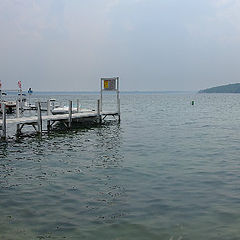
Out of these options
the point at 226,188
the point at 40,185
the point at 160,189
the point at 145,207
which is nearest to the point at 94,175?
the point at 40,185

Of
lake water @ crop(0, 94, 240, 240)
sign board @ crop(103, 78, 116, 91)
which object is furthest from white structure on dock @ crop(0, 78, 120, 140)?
lake water @ crop(0, 94, 240, 240)

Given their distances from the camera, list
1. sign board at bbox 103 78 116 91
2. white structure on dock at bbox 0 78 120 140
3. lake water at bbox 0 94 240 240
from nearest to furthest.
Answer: lake water at bbox 0 94 240 240, white structure on dock at bbox 0 78 120 140, sign board at bbox 103 78 116 91

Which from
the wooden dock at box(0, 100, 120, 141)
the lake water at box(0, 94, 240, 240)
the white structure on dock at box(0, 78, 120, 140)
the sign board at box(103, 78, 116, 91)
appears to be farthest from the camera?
the sign board at box(103, 78, 116, 91)

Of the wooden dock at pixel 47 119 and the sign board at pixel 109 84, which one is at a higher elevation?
the sign board at pixel 109 84

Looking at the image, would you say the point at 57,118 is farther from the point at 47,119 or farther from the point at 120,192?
the point at 120,192

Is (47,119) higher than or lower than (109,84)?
lower

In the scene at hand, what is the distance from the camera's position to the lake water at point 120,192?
761 cm

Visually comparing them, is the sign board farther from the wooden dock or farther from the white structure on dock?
the wooden dock

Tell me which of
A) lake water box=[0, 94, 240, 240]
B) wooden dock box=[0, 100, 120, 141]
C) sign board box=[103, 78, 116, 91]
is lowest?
lake water box=[0, 94, 240, 240]

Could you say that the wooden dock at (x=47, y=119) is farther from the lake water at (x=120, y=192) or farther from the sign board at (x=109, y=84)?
the lake water at (x=120, y=192)

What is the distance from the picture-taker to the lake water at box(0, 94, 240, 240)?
25.0 feet

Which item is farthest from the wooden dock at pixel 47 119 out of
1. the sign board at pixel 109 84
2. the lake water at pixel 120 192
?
the lake water at pixel 120 192

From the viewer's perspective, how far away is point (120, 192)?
10312 millimetres

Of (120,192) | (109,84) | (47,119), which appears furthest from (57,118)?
(120,192)
